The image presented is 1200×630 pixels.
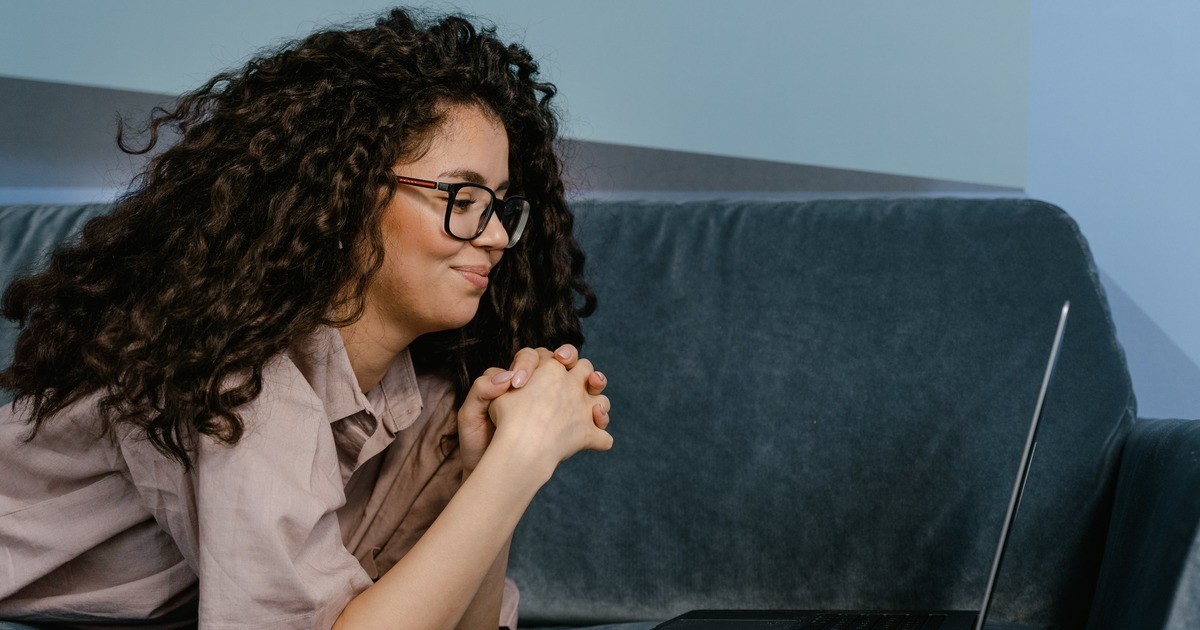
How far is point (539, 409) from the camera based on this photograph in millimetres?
1074

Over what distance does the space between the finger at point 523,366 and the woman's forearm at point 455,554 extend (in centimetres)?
9

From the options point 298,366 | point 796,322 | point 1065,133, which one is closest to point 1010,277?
point 796,322

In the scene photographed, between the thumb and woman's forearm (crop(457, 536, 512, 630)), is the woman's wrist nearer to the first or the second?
the thumb

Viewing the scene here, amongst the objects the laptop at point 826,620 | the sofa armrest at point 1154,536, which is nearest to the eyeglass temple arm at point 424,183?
the laptop at point 826,620

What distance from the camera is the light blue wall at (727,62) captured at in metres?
1.92

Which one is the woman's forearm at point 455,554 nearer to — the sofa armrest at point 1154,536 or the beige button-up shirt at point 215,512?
the beige button-up shirt at point 215,512

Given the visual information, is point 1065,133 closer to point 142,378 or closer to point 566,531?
point 566,531

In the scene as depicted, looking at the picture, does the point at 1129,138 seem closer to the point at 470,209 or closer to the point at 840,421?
the point at 840,421

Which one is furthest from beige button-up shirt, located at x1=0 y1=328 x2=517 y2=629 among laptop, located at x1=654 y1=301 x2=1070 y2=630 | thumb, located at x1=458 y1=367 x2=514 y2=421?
laptop, located at x1=654 y1=301 x2=1070 y2=630

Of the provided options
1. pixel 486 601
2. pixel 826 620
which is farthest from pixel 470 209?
pixel 826 620

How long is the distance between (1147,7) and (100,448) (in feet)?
6.03

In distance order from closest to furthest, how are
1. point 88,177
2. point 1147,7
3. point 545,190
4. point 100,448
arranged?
1. point 100,448
2. point 545,190
3. point 1147,7
4. point 88,177

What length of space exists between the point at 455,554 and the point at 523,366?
23cm

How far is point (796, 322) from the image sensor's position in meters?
1.55
